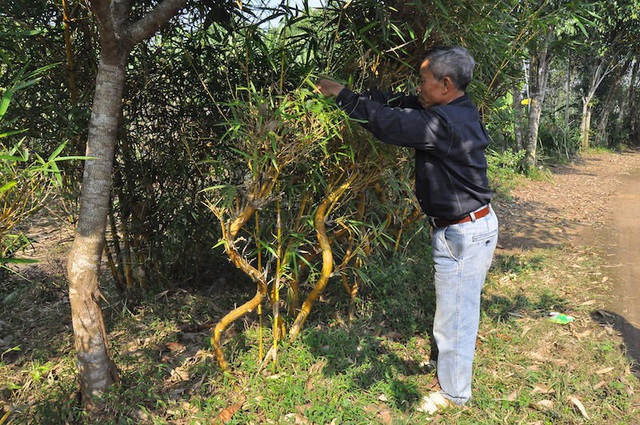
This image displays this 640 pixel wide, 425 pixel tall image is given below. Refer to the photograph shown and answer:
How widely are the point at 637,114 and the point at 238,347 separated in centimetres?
2477

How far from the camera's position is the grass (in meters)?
2.56

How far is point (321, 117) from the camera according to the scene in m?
2.14

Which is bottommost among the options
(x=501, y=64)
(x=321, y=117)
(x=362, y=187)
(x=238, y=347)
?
(x=238, y=347)

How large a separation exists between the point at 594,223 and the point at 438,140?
600 centimetres

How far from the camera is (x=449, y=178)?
8.04 ft

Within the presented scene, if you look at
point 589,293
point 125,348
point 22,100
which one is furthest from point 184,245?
point 589,293

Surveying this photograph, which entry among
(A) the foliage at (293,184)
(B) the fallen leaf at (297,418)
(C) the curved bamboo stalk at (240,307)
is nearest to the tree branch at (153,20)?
(A) the foliage at (293,184)

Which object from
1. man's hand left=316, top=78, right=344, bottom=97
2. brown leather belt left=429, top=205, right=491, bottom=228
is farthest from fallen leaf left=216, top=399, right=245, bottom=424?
man's hand left=316, top=78, right=344, bottom=97

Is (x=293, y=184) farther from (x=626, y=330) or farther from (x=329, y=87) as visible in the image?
(x=626, y=330)

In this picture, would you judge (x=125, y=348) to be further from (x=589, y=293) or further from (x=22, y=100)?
(x=589, y=293)

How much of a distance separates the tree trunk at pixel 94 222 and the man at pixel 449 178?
993 millimetres

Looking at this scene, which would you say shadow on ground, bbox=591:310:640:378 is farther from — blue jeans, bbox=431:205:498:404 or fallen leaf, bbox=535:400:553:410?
blue jeans, bbox=431:205:498:404

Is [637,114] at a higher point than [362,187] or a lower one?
higher

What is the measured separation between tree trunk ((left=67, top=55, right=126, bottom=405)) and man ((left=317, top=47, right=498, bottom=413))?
993 millimetres
